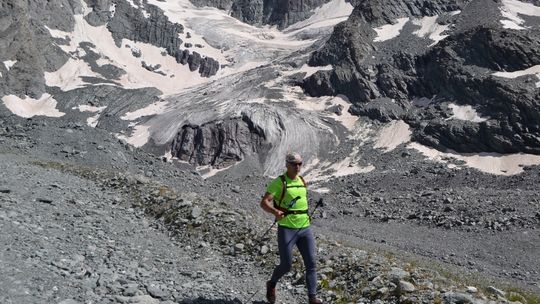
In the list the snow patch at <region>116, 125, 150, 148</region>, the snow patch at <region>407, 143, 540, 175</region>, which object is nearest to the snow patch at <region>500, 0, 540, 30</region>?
the snow patch at <region>407, 143, 540, 175</region>

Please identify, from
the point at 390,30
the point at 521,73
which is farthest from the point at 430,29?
the point at 521,73

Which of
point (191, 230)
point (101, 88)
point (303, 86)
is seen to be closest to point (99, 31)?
point (101, 88)

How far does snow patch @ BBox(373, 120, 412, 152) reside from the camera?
70.6m

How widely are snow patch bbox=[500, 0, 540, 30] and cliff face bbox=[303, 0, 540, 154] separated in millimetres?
1020

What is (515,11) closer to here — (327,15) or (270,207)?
(327,15)

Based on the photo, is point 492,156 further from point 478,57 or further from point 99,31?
point 99,31

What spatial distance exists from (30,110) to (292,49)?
7602 cm

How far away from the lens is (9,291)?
24.8 ft

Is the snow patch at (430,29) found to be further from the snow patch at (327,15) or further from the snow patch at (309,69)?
the snow patch at (327,15)

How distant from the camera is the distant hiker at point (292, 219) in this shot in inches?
361

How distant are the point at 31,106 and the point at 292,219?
95.6 meters

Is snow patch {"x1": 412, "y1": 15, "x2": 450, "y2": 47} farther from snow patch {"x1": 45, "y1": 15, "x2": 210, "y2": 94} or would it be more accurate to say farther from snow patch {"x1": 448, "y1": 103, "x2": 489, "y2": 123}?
snow patch {"x1": 45, "y1": 15, "x2": 210, "y2": 94}

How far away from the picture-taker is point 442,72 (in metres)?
76.5

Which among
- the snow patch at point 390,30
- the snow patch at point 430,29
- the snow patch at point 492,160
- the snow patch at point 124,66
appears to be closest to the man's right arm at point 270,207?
the snow patch at point 492,160
